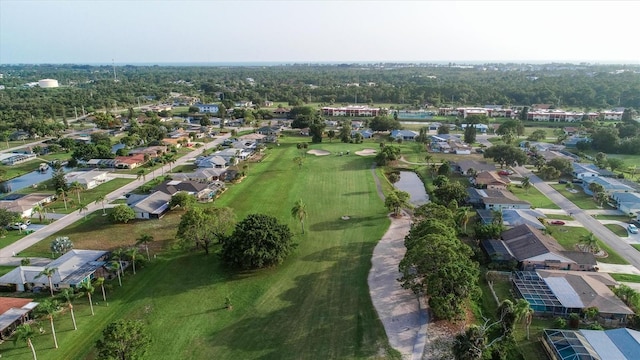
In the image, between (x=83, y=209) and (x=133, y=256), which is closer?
(x=133, y=256)

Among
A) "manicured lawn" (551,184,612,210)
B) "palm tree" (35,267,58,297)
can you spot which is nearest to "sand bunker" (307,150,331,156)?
"manicured lawn" (551,184,612,210)

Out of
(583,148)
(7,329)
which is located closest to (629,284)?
(7,329)

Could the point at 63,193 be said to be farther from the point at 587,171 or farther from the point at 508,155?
the point at 587,171

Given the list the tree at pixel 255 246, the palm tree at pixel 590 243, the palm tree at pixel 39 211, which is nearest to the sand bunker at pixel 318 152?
the tree at pixel 255 246

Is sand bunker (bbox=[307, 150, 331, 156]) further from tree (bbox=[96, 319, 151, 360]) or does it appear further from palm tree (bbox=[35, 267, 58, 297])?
tree (bbox=[96, 319, 151, 360])

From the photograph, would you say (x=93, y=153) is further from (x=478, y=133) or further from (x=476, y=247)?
(x=478, y=133)

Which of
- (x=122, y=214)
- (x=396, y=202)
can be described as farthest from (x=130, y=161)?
Result: (x=396, y=202)

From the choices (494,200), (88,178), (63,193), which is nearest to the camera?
(494,200)
